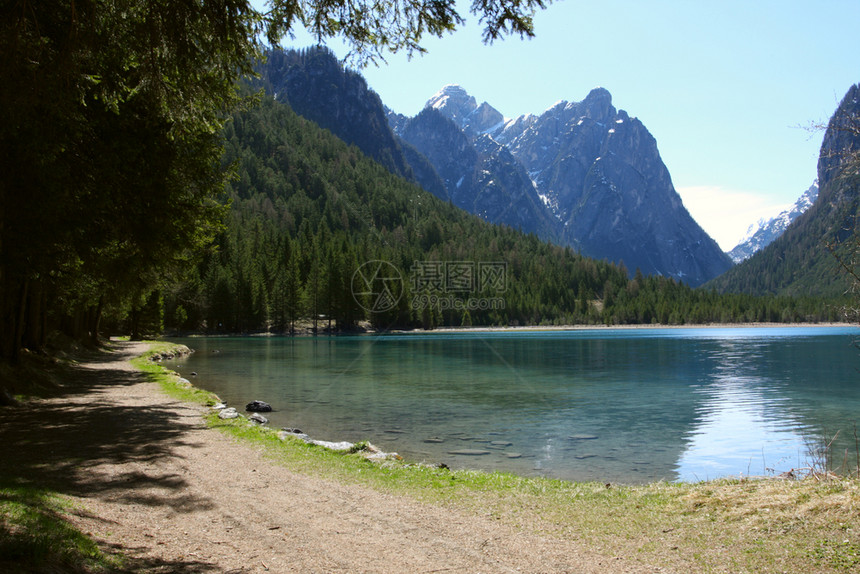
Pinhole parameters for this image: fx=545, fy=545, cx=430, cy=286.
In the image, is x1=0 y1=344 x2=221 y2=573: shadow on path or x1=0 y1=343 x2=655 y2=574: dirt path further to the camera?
x1=0 y1=344 x2=221 y2=573: shadow on path

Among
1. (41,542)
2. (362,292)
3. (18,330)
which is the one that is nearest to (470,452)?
(41,542)

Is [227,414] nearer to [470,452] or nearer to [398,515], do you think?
[470,452]

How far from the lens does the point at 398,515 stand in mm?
9078

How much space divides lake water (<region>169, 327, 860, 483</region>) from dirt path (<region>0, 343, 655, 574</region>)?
5.84 metres

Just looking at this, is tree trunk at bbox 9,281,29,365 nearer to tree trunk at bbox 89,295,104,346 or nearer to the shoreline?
tree trunk at bbox 89,295,104,346

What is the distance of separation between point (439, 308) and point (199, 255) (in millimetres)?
122214

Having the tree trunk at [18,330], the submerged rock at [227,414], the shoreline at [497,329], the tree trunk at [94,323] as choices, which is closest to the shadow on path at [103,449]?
the submerged rock at [227,414]

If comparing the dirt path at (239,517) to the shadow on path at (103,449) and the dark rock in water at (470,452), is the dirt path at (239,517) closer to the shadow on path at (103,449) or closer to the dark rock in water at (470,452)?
the shadow on path at (103,449)

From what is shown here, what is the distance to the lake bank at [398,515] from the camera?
22.9 ft

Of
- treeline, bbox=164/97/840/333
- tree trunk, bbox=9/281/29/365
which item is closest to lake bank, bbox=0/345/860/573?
tree trunk, bbox=9/281/29/365

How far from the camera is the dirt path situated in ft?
22.8

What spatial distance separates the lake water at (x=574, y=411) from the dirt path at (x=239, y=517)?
584cm

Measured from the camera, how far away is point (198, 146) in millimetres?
19016

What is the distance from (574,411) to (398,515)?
18809 mm
